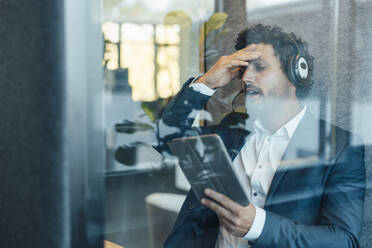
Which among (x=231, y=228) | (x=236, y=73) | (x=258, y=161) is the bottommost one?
(x=231, y=228)

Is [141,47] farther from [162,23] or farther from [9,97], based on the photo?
[9,97]

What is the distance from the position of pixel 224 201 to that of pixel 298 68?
404 mm

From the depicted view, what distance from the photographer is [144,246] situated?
2.60 ft

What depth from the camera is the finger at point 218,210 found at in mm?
822

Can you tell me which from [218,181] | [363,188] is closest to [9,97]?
[218,181]

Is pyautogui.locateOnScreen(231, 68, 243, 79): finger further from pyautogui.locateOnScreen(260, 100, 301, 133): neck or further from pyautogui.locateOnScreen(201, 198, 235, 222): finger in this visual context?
pyautogui.locateOnScreen(201, 198, 235, 222): finger

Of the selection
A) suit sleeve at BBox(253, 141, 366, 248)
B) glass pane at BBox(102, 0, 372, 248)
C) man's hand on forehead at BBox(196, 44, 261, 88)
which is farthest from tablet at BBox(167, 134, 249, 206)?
man's hand on forehead at BBox(196, 44, 261, 88)

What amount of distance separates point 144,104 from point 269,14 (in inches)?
19.5

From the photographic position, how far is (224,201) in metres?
0.80

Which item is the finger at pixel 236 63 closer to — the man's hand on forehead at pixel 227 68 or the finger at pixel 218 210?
the man's hand on forehead at pixel 227 68

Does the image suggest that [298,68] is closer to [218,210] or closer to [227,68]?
[227,68]

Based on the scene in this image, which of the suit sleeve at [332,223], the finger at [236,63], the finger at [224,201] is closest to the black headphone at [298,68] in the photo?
the finger at [236,63]

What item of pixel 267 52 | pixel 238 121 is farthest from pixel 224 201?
pixel 267 52

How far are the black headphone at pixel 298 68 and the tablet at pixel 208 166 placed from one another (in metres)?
0.29
